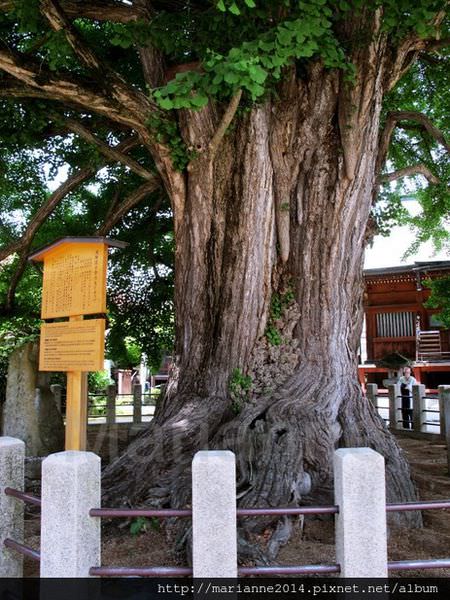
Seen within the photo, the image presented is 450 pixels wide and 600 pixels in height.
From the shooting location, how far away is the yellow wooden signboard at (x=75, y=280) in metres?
5.65

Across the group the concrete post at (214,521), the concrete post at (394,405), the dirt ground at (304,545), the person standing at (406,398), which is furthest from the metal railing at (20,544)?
the concrete post at (394,405)

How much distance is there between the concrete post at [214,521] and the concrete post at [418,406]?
10118 millimetres

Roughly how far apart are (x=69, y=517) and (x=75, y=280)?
3285 mm

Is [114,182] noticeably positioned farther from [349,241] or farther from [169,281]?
[349,241]

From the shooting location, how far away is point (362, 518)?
3152 millimetres

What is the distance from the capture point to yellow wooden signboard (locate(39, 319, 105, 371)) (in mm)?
5438

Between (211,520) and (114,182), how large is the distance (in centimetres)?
1015

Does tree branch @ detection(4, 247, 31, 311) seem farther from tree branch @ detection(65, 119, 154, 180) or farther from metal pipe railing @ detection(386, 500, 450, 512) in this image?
metal pipe railing @ detection(386, 500, 450, 512)

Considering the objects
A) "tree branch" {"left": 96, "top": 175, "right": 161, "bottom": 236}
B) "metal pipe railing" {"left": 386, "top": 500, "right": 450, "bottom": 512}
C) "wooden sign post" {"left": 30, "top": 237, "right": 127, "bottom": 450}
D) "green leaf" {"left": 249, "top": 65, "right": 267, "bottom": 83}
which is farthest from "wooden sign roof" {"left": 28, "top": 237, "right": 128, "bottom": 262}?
"metal pipe railing" {"left": 386, "top": 500, "right": 450, "bottom": 512}

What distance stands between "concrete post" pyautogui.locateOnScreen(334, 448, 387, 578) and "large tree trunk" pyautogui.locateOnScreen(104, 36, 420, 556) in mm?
2464

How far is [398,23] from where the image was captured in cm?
569

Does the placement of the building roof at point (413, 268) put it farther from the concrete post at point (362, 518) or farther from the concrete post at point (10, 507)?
the concrete post at point (10, 507)

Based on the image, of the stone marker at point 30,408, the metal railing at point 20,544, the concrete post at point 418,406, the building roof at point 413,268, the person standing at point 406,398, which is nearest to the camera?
the metal railing at point 20,544

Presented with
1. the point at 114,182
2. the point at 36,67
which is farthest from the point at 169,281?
the point at 36,67
